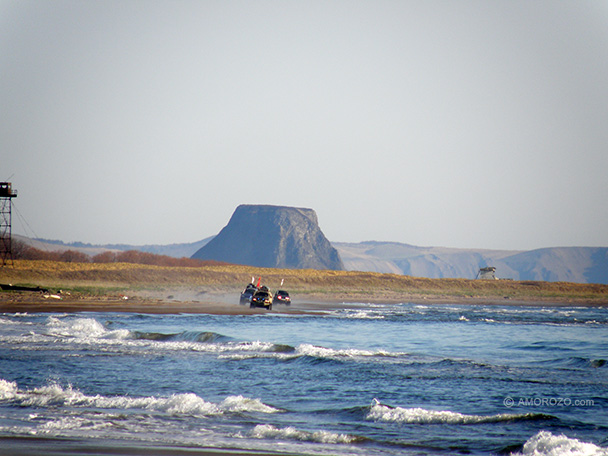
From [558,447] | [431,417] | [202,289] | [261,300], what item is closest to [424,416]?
[431,417]

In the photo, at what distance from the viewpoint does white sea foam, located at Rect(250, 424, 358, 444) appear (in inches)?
486

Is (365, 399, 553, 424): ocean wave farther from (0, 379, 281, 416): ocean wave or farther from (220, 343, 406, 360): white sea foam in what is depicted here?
(220, 343, 406, 360): white sea foam

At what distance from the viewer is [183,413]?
14555 mm

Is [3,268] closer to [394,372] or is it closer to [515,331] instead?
[515,331]

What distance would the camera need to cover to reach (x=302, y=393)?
683 inches

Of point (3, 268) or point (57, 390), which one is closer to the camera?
point (57, 390)

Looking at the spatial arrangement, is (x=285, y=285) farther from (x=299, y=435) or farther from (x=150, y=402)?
(x=299, y=435)

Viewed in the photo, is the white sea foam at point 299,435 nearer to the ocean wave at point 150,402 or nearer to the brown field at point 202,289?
the ocean wave at point 150,402

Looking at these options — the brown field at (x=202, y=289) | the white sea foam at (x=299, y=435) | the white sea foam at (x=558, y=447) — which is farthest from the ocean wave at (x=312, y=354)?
the brown field at (x=202, y=289)

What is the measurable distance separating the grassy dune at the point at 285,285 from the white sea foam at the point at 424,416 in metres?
49.4

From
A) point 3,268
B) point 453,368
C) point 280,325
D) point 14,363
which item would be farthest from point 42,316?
point 3,268

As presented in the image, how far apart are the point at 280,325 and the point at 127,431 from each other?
91.1ft

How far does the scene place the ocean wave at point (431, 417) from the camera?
46.3 feet

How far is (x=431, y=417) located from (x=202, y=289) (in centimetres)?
7488
